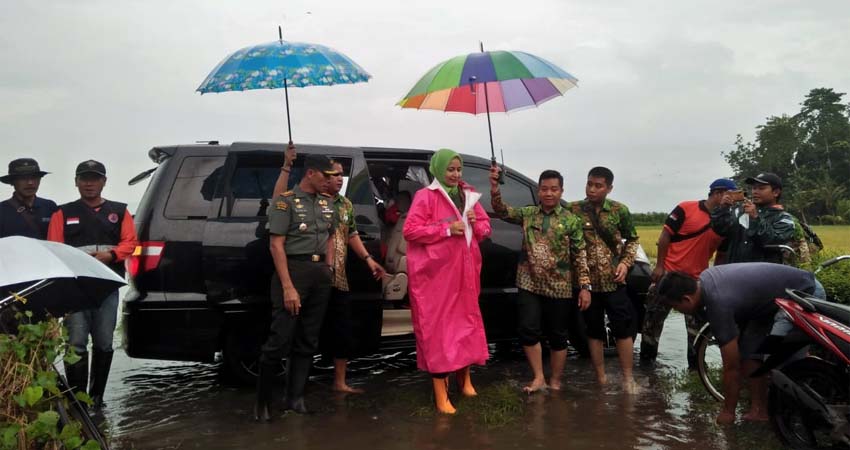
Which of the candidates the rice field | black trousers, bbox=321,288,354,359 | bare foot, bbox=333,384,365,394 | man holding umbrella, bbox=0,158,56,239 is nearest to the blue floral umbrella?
black trousers, bbox=321,288,354,359

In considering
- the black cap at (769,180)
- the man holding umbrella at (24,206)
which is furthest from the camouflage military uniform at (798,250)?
the man holding umbrella at (24,206)

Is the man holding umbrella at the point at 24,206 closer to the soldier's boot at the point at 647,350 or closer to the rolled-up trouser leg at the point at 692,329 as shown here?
the soldier's boot at the point at 647,350

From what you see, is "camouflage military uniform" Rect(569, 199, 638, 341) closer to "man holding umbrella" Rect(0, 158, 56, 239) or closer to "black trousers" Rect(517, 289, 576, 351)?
"black trousers" Rect(517, 289, 576, 351)

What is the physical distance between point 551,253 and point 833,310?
1975mm

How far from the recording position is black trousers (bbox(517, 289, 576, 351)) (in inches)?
206

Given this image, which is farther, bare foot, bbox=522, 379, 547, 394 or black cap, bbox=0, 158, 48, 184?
bare foot, bbox=522, 379, 547, 394

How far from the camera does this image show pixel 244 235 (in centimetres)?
500

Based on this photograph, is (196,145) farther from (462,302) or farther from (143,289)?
(462,302)

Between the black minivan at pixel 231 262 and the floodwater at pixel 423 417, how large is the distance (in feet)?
1.36

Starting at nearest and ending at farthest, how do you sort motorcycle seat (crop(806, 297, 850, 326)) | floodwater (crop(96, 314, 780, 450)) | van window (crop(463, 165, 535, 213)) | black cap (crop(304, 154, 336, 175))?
motorcycle seat (crop(806, 297, 850, 326))
floodwater (crop(96, 314, 780, 450))
black cap (crop(304, 154, 336, 175))
van window (crop(463, 165, 535, 213))

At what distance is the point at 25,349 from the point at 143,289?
178cm

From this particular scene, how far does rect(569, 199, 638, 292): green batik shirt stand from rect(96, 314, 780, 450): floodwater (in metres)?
0.85

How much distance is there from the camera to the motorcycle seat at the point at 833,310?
3537 mm

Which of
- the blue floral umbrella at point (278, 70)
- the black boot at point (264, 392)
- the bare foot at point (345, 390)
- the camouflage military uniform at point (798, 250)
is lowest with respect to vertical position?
the bare foot at point (345, 390)
